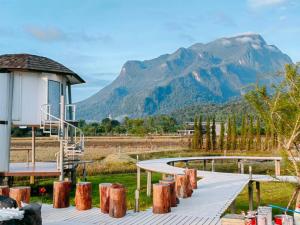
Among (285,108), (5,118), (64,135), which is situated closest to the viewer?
(285,108)

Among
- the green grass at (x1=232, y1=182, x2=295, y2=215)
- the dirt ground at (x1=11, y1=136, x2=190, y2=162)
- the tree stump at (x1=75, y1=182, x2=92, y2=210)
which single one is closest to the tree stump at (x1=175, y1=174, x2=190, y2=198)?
the tree stump at (x1=75, y1=182, x2=92, y2=210)

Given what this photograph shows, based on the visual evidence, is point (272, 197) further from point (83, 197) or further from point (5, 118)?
point (5, 118)

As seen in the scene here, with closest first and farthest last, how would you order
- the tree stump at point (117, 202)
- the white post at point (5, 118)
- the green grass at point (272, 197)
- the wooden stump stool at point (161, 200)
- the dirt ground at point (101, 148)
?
the tree stump at point (117, 202), the wooden stump stool at point (161, 200), the green grass at point (272, 197), the white post at point (5, 118), the dirt ground at point (101, 148)

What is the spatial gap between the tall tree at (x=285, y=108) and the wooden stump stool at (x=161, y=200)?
10.7 ft

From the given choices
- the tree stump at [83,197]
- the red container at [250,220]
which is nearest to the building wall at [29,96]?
the tree stump at [83,197]

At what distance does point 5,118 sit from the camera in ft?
52.5

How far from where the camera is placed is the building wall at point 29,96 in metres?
16.3

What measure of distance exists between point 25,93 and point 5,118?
1.34 meters

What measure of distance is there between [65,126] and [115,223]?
9.08m

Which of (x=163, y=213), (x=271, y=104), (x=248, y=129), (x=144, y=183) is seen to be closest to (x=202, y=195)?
(x=163, y=213)

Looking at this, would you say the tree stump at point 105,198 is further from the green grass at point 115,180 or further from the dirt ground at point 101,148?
the dirt ground at point 101,148

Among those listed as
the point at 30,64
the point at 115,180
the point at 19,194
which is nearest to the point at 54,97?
the point at 30,64

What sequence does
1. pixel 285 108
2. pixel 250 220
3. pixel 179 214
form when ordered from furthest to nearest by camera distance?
1. pixel 285 108
2. pixel 179 214
3. pixel 250 220

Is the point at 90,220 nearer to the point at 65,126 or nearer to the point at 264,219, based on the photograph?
the point at 264,219
